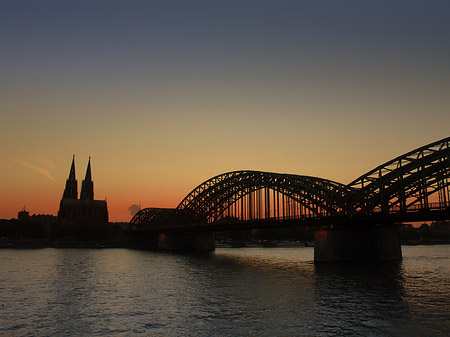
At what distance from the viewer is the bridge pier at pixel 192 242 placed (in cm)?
13050

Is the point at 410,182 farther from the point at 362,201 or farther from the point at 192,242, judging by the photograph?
the point at 192,242

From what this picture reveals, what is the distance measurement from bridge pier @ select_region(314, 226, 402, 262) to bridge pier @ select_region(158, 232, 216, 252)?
6347cm

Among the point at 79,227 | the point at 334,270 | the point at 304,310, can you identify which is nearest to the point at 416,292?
the point at 304,310

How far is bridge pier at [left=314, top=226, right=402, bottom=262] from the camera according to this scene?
68.8 m

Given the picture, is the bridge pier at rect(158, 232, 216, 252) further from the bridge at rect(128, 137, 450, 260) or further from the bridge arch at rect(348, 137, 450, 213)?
the bridge arch at rect(348, 137, 450, 213)

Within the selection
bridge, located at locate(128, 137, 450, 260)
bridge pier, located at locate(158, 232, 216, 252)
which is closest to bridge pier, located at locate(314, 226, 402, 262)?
bridge, located at locate(128, 137, 450, 260)

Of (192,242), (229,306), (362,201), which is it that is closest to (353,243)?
(362,201)

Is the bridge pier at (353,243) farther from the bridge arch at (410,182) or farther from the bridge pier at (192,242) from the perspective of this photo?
the bridge pier at (192,242)

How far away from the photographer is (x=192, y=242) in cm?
13100

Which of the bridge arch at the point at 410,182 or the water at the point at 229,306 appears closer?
the water at the point at 229,306

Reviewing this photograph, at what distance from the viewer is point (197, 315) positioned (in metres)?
28.0

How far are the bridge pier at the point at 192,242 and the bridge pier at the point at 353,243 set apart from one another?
208 feet

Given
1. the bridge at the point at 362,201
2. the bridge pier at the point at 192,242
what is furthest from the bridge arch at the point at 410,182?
the bridge pier at the point at 192,242

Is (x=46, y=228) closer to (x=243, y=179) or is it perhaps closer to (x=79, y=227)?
(x=79, y=227)
